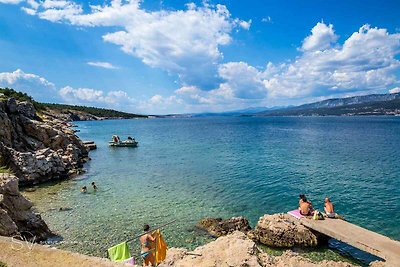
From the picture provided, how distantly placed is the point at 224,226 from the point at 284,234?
14.6 ft

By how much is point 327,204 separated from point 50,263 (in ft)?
59.8

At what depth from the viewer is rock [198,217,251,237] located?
21.8m

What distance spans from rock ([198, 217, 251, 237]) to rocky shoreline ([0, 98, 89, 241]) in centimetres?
1133

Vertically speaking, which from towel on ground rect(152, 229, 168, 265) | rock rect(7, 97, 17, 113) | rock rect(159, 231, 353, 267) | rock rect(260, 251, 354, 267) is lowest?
rock rect(260, 251, 354, 267)

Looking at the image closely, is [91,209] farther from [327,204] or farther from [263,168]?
[263,168]

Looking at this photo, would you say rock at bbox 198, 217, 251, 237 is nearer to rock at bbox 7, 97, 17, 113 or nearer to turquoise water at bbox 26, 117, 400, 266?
turquoise water at bbox 26, 117, 400, 266

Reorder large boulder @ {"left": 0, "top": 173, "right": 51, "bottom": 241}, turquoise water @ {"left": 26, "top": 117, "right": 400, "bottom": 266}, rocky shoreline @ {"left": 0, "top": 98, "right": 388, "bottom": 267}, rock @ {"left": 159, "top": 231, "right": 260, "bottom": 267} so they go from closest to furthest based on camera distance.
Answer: rock @ {"left": 159, "top": 231, "right": 260, "bottom": 267}, rocky shoreline @ {"left": 0, "top": 98, "right": 388, "bottom": 267}, large boulder @ {"left": 0, "top": 173, "right": 51, "bottom": 241}, turquoise water @ {"left": 26, "top": 117, "right": 400, "bottom": 266}

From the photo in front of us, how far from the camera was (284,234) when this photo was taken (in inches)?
787

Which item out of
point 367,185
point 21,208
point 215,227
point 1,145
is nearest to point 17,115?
point 1,145

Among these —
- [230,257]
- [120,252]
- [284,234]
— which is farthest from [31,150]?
[230,257]

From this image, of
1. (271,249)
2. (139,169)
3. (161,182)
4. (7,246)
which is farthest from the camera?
(139,169)

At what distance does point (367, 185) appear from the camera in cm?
3425

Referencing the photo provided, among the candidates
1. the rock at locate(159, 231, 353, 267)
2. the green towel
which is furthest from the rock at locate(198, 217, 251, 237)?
the green towel

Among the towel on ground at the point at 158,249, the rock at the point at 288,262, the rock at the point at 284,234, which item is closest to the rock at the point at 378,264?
the rock at the point at 288,262
